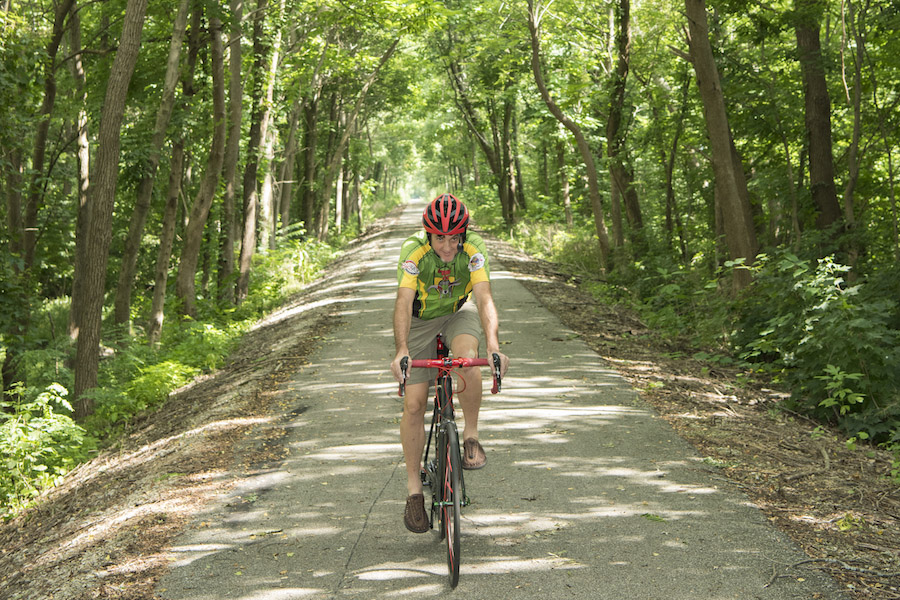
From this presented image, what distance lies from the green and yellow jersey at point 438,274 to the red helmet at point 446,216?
0.65ft

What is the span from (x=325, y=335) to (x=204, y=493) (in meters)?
7.15

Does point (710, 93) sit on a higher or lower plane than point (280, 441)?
higher

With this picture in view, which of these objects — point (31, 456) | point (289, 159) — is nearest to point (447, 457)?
point (31, 456)

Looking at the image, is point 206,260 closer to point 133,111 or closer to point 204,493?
point 133,111

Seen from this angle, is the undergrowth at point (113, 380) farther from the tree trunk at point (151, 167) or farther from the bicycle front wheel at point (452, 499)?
the bicycle front wheel at point (452, 499)

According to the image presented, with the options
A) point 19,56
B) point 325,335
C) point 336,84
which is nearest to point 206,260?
point 336,84

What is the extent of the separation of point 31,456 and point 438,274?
231 inches

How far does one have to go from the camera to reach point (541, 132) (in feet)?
82.2

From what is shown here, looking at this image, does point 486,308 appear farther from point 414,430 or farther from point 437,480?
point 437,480

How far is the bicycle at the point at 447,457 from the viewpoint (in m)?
4.17

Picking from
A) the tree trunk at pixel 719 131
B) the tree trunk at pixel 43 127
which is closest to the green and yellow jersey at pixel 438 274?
the tree trunk at pixel 719 131

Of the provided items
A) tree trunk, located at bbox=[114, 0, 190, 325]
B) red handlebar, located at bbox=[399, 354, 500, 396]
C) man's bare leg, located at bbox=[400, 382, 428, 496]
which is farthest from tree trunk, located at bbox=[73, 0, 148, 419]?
red handlebar, located at bbox=[399, 354, 500, 396]

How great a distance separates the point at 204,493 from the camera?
19.6 ft

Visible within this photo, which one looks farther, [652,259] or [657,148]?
[657,148]
